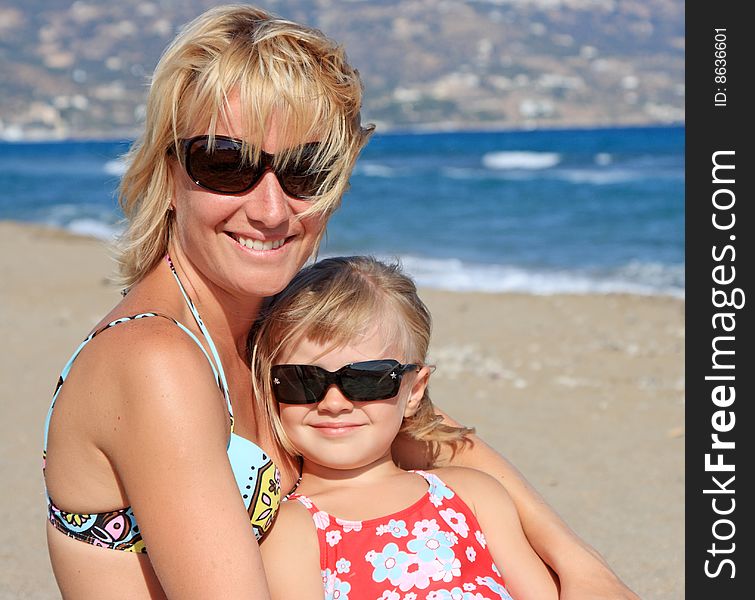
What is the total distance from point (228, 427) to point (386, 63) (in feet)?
Result: 434

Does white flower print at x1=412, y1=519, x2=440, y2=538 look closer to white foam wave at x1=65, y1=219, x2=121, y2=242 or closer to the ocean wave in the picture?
the ocean wave

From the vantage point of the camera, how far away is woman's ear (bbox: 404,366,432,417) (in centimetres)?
299

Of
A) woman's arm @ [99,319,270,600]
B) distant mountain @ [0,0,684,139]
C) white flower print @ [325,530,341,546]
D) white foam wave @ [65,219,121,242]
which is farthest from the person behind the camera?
distant mountain @ [0,0,684,139]

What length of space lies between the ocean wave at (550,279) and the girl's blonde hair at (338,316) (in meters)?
8.74

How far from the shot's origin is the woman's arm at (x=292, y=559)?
8.20 feet

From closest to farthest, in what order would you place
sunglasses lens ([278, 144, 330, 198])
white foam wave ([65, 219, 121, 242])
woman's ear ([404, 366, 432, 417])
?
sunglasses lens ([278, 144, 330, 198]) → woman's ear ([404, 366, 432, 417]) → white foam wave ([65, 219, 121, 242])

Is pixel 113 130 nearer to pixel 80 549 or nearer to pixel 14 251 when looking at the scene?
pixel 14 251

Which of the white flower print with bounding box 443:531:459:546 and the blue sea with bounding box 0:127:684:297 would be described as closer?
the white flower print with bounding box 443:531:459:546

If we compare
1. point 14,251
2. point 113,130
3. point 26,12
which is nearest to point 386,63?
point 113,130

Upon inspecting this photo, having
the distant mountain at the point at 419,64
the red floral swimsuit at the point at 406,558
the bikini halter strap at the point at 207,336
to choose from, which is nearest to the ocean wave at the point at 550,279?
the red floral swimsuit at the point at 406,558

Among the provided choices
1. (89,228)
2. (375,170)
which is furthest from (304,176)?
(375,170)

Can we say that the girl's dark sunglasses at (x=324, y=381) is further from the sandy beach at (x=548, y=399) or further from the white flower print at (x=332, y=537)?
the sandy beach at (x=548, y=399)

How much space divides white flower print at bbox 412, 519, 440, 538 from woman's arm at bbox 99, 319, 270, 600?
0.67m

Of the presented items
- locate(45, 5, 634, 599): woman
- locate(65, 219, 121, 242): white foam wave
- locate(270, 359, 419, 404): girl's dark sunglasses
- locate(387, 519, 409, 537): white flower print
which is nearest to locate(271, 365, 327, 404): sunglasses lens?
locate(270, 359, 419, 404): girl's dark sunglasses
